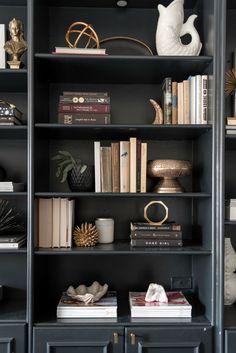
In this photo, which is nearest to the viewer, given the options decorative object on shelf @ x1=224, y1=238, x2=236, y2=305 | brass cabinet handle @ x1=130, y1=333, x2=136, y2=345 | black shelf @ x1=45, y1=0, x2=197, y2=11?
brass cabinet handle @ x1=130, y1=333, x2=136, y2=345

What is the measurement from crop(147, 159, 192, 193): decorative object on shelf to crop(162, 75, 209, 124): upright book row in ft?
0.67

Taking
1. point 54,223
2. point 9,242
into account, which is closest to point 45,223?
point 54,223

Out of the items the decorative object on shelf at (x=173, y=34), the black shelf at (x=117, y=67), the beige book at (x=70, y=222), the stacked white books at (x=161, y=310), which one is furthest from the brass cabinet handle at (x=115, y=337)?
the decorative object on shelf at (x=173, y=34)

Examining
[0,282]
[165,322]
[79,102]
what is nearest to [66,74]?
[79,102]

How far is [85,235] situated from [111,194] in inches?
11.4

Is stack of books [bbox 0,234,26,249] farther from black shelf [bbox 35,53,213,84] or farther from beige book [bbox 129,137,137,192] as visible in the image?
black shelf [bbox 35,53,213,84]

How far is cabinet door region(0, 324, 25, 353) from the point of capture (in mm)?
1627

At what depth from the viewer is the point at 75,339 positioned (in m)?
1.63

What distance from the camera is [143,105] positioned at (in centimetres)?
207

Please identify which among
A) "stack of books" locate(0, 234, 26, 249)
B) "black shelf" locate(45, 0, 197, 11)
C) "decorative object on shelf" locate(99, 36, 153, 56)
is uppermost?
"black shelf" locate(45, 0, 197, 11)

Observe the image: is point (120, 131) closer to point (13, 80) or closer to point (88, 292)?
point (13, 80)

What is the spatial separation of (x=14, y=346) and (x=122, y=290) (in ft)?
2.16

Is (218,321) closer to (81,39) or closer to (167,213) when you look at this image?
(167,213)

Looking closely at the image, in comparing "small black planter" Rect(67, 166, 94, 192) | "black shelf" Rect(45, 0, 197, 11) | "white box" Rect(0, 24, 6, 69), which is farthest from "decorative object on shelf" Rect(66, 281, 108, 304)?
"black shelf" Rect(45, 0, 197, 11)
